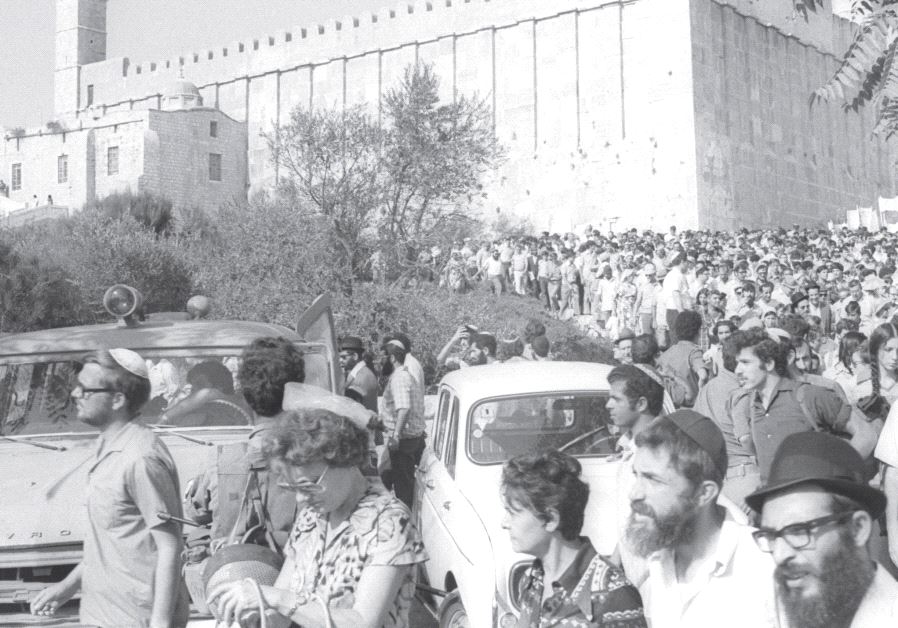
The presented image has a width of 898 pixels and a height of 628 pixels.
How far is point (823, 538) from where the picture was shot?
2.32 meters

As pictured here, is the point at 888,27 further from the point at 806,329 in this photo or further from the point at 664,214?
the point at 664,214

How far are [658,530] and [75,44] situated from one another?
2788 inches

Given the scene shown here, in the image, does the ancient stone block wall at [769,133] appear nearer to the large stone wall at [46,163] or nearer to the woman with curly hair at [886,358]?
the large stone wall at [46,163]

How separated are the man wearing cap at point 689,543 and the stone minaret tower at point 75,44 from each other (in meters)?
67.8

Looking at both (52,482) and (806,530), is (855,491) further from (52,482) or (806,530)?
(52,482)

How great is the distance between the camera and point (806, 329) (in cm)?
743

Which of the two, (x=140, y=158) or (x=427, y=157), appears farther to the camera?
(x=140, y=158)

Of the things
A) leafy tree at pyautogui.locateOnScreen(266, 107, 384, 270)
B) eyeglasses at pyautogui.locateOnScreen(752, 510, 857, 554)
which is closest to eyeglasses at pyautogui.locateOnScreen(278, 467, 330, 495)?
eyeglasses at pyautogui.locateOnScreen(752, 510, 857, 554)

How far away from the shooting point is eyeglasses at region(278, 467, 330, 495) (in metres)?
2.98

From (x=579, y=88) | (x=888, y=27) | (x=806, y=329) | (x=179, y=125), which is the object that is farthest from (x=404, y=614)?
(x=179, y=125)

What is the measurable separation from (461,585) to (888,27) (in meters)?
3.02

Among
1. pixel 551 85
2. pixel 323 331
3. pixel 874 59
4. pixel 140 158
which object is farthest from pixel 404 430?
pixel 140 158

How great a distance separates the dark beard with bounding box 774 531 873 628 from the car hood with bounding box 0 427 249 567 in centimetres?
223

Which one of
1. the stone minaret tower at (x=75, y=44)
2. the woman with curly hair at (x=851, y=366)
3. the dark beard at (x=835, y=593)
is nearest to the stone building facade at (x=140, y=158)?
the stone minaret tower at (x=75, y=44)
